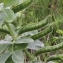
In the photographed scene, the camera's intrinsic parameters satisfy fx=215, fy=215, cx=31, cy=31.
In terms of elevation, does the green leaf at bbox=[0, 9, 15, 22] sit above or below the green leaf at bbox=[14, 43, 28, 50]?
above

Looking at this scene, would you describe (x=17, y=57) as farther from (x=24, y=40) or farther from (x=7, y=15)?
(x=7, y=15)

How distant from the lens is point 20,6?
805mm

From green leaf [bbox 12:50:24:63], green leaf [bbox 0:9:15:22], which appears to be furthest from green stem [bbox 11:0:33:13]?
green leaf [bbox 12:50:24:63]

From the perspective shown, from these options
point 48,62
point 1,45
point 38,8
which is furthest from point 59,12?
point 1,45

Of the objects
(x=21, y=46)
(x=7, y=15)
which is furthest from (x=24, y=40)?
(x=7, y=15)

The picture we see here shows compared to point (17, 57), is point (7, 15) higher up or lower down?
higher up

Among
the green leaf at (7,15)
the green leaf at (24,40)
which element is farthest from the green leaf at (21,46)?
the green leaf at (7,15)

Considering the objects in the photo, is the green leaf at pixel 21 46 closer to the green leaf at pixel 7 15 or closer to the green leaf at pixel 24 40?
the green leaf at pixel 24 40

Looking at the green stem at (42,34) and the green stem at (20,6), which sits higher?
the green stem at (20,6)

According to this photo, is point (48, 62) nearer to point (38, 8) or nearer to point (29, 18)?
point (29, 18)

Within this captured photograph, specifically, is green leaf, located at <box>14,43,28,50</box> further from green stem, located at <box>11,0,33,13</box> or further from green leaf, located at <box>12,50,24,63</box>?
green stem, located at <box>11,0,33,13</box>

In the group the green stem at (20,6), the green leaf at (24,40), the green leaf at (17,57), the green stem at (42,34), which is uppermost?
the green stem at (20,6)

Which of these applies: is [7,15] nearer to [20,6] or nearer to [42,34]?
[20,6]

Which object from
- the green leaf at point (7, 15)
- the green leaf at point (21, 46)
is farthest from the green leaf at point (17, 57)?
the green leaf at point (7, 15)
